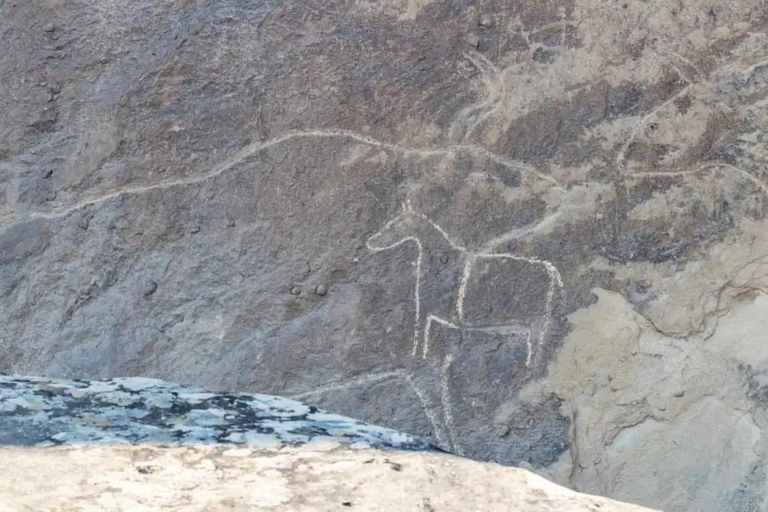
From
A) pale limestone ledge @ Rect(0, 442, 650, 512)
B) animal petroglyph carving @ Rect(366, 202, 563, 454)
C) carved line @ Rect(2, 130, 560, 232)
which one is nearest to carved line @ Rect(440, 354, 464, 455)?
animal petroglyph carving @ Rect(366, 202, 563, 454)

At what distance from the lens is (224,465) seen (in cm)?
106

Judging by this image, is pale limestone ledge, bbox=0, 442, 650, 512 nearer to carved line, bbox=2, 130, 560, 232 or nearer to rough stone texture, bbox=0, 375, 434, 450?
rough stone texture, bbox=0, 375, 434, 450

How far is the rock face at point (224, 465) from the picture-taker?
100 cm

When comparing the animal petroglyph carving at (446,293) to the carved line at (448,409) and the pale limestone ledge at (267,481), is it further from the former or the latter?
the pale limestone ledge at (267,481)

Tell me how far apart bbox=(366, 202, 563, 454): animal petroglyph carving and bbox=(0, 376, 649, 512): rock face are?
53.0 inches

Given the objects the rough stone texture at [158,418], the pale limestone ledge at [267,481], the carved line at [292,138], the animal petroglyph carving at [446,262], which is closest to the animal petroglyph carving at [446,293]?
the animal petroglyph carving at [446,262]

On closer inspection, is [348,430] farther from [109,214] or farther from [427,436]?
[109,214]

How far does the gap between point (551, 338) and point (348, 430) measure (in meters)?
1.45

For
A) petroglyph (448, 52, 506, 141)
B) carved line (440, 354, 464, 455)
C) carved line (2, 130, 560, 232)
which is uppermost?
petroglyph (448, 52, 506, 141)

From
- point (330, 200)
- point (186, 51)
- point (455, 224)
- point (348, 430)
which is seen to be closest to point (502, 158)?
point (455, 224)

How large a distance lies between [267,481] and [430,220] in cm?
162

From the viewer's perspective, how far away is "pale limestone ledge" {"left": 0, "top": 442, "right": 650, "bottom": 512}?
99 centimetres

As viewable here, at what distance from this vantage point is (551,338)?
256cm

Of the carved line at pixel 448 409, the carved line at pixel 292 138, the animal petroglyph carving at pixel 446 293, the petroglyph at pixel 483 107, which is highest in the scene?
the petroglyph at pixel 483 107
